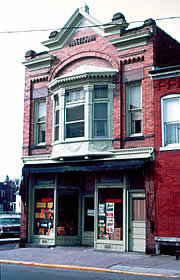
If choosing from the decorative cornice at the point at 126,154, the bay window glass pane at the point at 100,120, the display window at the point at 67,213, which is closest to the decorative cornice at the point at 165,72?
the bay window glass pane at the point at 100,120

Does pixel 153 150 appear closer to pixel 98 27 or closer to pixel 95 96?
pixel 95 96

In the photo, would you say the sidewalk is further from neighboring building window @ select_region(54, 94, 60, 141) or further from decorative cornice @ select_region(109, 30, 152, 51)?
decorative cornice @ select_region(109, 30, 152, 51)

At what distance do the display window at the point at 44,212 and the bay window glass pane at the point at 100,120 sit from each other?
3.75 meters

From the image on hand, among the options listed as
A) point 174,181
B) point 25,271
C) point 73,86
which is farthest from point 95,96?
point 25,271

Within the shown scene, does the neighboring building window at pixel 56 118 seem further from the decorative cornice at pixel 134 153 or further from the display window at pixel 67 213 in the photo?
the decorative cornice at pixel 134 153

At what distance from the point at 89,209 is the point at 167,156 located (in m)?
5.25

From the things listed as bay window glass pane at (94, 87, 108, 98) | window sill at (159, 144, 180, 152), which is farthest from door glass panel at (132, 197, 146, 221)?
bay window glass pane at (94, 87, 108, 98)

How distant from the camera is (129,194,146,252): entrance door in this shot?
1694 cm

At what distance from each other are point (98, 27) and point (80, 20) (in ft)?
4.22

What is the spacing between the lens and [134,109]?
17922 mm

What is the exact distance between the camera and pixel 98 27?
19312 millimetres

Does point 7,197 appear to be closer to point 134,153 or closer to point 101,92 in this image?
point 101,92

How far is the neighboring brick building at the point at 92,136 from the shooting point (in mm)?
17312

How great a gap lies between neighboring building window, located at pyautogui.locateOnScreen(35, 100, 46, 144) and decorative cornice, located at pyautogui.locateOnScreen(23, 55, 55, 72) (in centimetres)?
177
